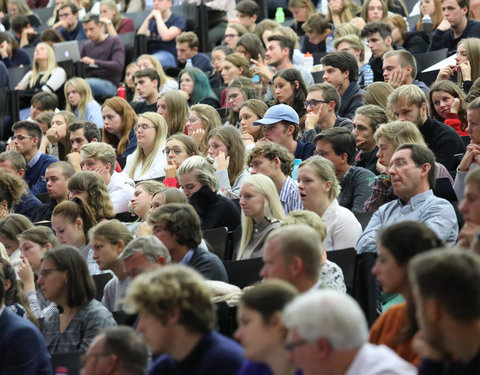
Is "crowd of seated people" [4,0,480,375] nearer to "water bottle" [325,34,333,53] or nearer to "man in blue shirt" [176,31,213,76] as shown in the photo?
Answer: "man in blue shirt" [176,31,213,76]

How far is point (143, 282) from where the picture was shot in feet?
10.9

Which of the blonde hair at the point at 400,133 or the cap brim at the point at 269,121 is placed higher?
the blonde hair at the point at 400,133

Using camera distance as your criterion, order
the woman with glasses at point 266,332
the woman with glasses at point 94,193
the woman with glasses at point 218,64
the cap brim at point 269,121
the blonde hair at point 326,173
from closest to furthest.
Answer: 1. the woman with glasses at point 266,332
2. the blonde hair at point 326,173
3. the woman with glasses at point 94,193
4. the cap brim at point 269,121
5. the woman with glasses at point 218,64

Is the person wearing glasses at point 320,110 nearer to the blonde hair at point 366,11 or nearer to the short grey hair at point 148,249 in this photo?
the short grey hair at point 148,249

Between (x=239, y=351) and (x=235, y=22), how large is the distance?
8.32 m

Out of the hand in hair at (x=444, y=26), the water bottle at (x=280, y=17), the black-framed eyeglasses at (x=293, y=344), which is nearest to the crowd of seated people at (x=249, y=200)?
the black-framed eyeglasses at (x=293, y=344)

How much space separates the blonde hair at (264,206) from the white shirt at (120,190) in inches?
62.5

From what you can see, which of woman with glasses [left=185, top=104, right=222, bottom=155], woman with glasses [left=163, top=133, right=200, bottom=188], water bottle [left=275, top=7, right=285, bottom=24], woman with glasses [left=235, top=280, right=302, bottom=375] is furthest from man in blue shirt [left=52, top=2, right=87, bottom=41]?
woman with glasses [left=235, top=280, right=302, bottom=375]

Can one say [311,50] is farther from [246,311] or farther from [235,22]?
[246,311]

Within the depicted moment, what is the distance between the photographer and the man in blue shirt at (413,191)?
501 centimetres

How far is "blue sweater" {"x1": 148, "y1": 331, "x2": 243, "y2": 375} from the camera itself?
3.30 metres

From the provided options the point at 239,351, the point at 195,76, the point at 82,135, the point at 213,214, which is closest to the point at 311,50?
the point at 195,76

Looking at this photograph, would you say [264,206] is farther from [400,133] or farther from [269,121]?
[269,121]

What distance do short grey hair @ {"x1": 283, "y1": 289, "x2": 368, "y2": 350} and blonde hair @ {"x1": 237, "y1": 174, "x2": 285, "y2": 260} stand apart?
257 centimetres
